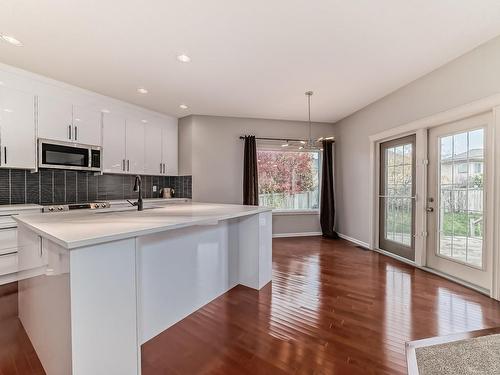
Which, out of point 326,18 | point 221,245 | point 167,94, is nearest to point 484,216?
point 326,18

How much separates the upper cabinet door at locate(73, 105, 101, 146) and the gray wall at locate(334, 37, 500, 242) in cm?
458

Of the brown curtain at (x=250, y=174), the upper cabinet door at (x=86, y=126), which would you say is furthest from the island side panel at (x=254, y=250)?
the upper cabinet door at (x=86, y=126)

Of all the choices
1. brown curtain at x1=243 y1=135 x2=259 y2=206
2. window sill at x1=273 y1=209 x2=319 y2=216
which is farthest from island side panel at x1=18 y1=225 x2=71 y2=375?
window sill at x1=273 y1=209 x2=319 y2=216

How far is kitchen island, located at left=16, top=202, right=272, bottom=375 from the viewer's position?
1142 millimetres

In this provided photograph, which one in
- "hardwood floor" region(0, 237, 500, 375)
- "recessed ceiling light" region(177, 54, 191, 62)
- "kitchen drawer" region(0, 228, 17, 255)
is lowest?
"hardwood floor" region(0, 237, 500, 375)

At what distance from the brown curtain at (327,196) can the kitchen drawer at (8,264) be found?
200 inches

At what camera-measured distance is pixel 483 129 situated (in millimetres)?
2701

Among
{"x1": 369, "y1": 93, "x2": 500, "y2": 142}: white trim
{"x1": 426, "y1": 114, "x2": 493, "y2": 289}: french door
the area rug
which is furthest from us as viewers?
{"x1": 426, "y1": 114, "x2": 493, "y2": 289}: french door

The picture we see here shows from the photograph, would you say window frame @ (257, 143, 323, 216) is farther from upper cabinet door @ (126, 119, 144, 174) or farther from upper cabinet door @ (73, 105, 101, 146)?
upper cabinet door @ (73, 105, 101, 146)

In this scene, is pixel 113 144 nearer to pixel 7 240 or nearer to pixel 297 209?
pixel 7 240

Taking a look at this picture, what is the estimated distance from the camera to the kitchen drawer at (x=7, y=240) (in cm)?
278

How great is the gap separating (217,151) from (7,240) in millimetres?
3350

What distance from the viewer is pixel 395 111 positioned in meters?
3.81

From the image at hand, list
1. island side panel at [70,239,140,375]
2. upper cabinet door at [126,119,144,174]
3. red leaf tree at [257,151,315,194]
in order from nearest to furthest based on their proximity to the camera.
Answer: island side panel at [70,239,140,375] < upper cabinet door at [126,119,144,174] < red leaf tree at [257,151,315,194]
